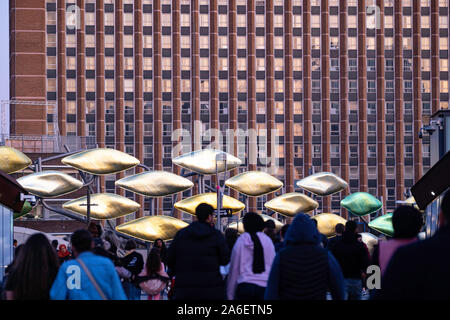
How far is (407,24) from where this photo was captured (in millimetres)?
101438

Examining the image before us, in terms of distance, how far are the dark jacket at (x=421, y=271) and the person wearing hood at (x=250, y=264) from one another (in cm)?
454

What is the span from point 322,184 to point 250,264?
1392 inches

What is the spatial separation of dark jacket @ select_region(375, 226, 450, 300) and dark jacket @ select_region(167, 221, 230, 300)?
14.7 feet

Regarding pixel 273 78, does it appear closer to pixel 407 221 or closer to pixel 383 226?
pixel 383 226

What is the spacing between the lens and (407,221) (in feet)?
22.1

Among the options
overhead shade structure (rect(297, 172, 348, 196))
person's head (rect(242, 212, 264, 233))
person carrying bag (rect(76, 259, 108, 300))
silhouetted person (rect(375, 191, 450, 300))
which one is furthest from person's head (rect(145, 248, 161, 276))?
overhead shade structure (rect(297, 172, 348, 196))

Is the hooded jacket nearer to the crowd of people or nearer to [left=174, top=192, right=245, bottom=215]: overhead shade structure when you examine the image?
the crowd of people

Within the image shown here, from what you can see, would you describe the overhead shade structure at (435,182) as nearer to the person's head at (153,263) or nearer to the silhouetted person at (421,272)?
the person's head at (153,263)

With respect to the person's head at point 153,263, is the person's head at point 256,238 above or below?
above

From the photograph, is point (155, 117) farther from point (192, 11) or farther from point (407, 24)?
point (407, 24)

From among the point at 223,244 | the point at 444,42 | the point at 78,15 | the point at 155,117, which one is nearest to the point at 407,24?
the point at 444,42

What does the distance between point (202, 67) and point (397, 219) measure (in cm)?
9318

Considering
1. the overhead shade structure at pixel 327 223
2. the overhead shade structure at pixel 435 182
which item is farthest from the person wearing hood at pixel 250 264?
the overhead shade structure at pixel 327 223

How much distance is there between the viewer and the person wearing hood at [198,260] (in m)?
8.73
